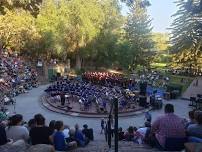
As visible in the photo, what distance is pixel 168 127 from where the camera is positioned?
939 centimetres

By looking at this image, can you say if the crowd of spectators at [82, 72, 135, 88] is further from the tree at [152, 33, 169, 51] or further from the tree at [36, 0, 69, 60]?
the tree at [152, 33, 169, 51]

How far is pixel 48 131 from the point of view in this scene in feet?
30.3

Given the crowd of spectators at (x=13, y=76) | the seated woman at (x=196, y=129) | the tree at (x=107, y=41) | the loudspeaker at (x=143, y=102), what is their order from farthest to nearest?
the tree at (x=107, y=41) → the crowd of spectators at (x=13, y=76) → the loudspeaker at (x=143, y=102) → the seated woman at (x=196, y=129)

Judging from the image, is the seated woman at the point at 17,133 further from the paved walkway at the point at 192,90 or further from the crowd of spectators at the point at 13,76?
the paved walkway at the point at 192,90

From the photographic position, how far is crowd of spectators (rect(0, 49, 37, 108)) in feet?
117

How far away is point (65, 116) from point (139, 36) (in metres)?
35.2

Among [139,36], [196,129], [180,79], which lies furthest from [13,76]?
[196,129]

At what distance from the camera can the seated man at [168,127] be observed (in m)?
9.33

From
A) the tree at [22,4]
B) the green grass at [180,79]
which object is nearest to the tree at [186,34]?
the green grass at [180,79]

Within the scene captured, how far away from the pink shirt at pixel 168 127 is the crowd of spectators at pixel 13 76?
2340 centimetres

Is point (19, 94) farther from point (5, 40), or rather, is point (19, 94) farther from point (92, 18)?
point (92, 18)

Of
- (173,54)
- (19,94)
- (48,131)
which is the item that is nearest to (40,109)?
(19,94)

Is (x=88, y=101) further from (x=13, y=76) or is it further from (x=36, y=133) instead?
(x=36, y=133)

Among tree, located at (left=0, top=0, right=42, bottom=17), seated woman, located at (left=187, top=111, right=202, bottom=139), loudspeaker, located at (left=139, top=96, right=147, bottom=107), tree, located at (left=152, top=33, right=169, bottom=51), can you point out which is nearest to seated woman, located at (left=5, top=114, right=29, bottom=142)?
seated woman, located at (left=187, top=111, right=202, bottom=139)
